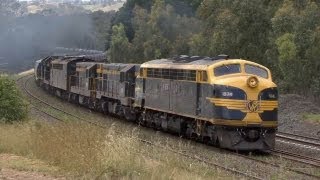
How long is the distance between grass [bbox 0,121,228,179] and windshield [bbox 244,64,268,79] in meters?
5.29

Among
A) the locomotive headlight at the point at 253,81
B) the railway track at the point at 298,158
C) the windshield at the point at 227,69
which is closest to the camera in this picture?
the railway track at the point at 298,158

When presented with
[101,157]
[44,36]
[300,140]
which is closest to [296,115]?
[300,140]

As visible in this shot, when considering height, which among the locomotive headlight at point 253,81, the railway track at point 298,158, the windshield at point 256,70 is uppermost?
the windshield at point 256,70

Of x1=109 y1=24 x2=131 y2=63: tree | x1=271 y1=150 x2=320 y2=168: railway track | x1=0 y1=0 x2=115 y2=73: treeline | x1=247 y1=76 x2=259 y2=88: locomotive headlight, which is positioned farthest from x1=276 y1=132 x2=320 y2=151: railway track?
x1=0 y1=0 x2=115 y2=73: treeline

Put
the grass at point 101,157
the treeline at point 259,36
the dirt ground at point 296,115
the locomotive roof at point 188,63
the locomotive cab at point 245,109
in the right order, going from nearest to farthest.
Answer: the grass at point 101,157, the locomotive cab at point 245,109, the locomotive roof at point 188,63, the dirt ground at point 296,115, the treeline at point 259,36

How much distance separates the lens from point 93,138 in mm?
13078

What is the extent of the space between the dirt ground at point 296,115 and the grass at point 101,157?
11.6m

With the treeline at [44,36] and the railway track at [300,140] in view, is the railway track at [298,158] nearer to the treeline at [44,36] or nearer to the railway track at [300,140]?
the railway track at [300,140]

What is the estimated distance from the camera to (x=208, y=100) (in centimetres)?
1895

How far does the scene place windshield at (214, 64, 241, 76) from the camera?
1916 cm

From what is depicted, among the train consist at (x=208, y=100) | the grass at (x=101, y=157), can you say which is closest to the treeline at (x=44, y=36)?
the train consist at (x=208, y=100)

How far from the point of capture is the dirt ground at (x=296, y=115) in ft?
83.6

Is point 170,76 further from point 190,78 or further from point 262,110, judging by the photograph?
point 262,110

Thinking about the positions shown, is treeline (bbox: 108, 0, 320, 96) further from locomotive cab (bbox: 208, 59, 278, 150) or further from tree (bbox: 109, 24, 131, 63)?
locomotive cab (bbox: 208, 59, 278, 150)
